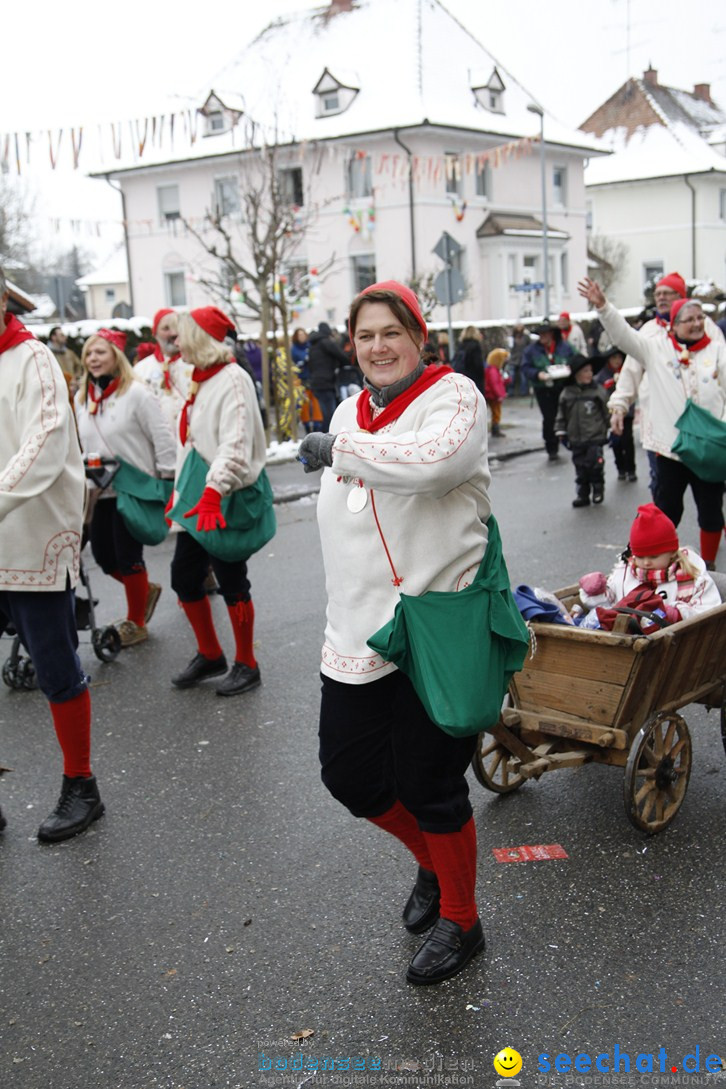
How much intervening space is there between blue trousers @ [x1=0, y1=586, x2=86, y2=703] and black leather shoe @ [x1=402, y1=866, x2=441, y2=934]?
63.2 inches

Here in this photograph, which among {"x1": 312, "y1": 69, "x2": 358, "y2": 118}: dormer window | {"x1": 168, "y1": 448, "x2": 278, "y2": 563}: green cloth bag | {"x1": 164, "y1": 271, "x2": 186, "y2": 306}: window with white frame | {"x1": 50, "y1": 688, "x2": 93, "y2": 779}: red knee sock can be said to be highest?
{"x1": 312, "y1": 69, "x2": 358, "y2": 118}: dormer window

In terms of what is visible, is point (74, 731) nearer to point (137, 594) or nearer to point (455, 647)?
point (455, 647)

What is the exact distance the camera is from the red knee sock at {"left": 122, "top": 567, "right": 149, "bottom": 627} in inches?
281

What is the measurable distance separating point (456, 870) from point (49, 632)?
184 cm

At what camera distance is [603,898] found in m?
3.66

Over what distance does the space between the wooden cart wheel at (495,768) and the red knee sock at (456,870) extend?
3.09ft

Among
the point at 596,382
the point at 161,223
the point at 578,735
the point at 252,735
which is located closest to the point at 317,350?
the point at 596,382

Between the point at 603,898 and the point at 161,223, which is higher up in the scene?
the point at 161,223

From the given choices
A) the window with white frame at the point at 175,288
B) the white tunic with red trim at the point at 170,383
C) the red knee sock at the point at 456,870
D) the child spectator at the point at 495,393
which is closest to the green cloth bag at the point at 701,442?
the white tunic with red trim at the point at 170,383

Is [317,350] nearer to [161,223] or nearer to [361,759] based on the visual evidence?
[361,759]

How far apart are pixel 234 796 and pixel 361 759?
5.43 feet

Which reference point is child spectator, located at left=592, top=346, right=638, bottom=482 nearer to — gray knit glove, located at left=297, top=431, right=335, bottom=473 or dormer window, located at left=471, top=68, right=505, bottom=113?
gray knit glove, located at left=297, top=431, right=335, bottom=473

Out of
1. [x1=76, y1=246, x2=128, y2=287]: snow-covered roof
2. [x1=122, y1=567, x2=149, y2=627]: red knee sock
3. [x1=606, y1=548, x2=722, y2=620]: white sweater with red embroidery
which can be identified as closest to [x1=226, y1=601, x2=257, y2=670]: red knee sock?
[x1=122, y1=567, x2=149, y2=627]: red knee sock

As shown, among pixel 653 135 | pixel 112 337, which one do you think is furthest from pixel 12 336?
pixel 653 135
